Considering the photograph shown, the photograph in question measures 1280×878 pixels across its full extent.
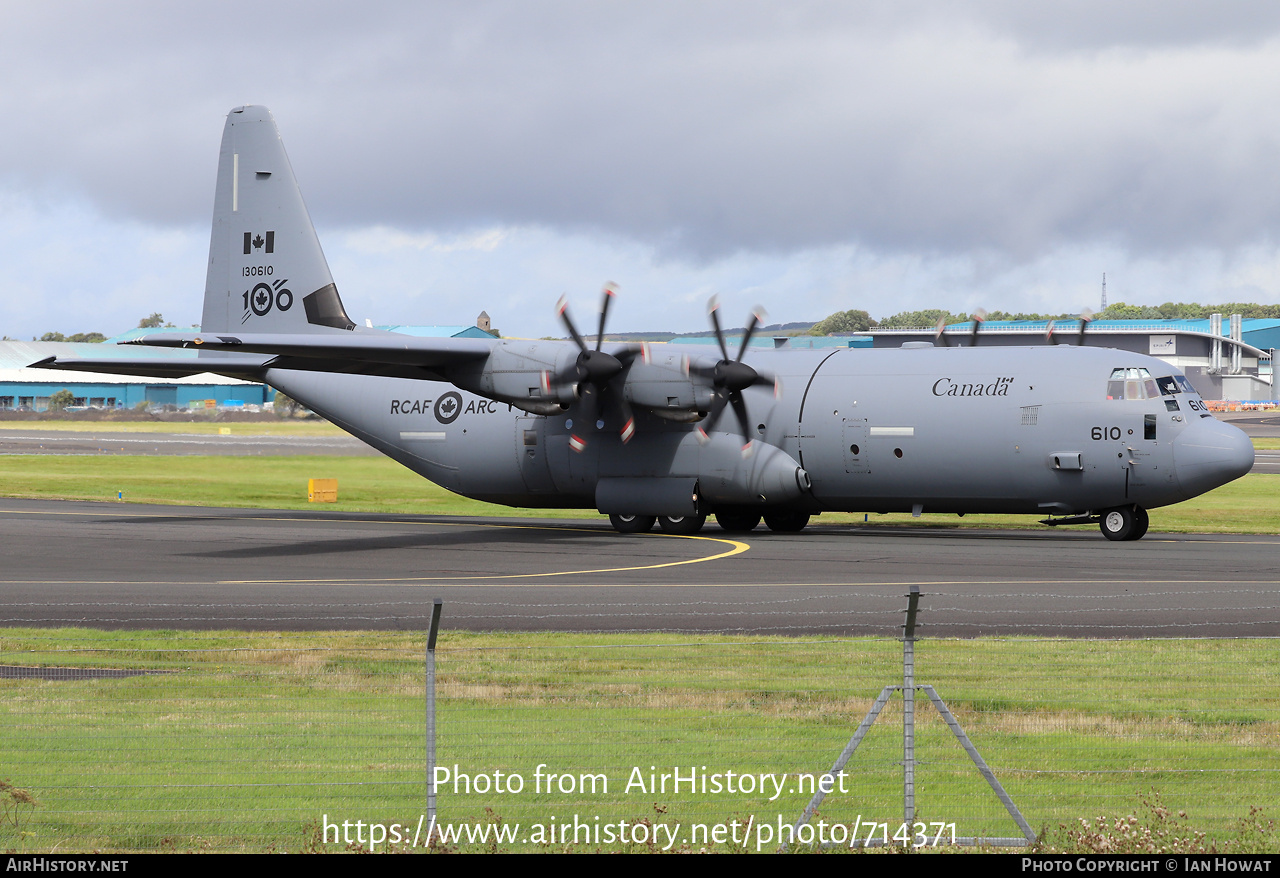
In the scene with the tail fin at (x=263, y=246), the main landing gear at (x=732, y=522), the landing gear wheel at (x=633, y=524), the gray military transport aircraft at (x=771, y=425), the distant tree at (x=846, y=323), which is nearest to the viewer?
the gray military transport aircraft at (x=771, y=425)

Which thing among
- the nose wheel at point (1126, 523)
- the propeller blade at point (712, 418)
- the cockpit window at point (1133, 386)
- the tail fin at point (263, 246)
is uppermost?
the tail fin at point (263, 246)

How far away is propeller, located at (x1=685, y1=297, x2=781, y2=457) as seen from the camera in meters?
29.8

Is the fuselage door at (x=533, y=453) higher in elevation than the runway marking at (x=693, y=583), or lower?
higher

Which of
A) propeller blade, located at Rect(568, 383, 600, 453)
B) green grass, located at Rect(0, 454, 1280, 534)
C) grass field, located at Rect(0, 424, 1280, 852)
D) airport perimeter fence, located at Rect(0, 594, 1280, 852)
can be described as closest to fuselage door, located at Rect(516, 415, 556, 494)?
propeller blade, located at Rect(568, 383, 600, 453)

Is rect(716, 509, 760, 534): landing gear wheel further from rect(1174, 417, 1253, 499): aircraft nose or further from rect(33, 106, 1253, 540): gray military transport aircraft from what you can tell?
rect(1174, 417, 1253, 499): aircraft nose

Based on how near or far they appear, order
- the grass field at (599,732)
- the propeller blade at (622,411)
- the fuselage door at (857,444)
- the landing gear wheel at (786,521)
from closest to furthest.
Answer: the grass field at (599,732) < the fuselage door at (857,444) < the propeller blade at (622,411) < the landing gear wheel at (786,521)

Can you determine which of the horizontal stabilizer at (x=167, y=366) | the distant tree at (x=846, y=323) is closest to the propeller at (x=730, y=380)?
the horizontal stabilizer at (x=167, y=366)

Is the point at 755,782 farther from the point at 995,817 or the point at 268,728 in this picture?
the point at 268,728

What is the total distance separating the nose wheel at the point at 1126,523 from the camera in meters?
28.8

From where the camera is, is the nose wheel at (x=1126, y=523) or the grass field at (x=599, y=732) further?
the nose wheel at (x=1126, y=523)

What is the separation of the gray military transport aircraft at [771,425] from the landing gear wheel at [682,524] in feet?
0.16

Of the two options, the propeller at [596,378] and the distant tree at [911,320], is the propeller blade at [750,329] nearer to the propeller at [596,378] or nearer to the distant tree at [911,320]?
the propeller at [596,378]

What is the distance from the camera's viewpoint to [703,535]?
32.0m
